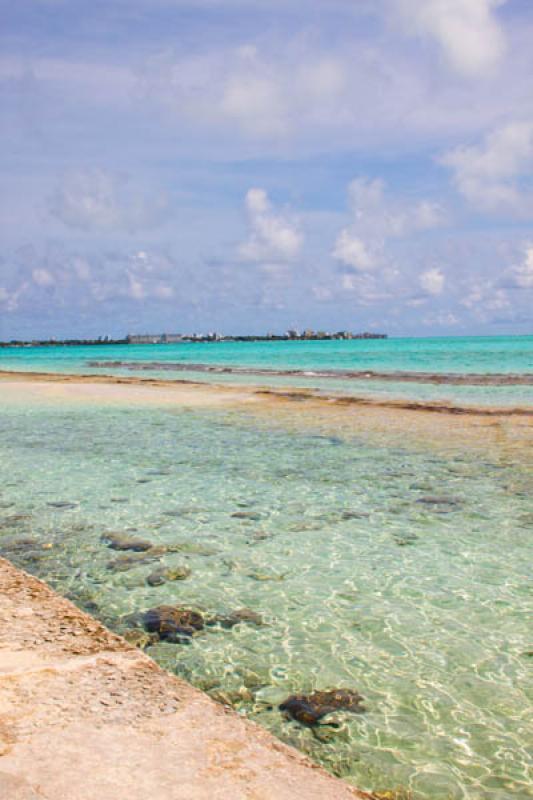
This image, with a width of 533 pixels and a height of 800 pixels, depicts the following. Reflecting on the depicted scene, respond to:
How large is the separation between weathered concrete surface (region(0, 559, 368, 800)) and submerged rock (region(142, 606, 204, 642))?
73 centimetres

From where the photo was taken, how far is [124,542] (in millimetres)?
8062

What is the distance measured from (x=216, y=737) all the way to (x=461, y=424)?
51.3ft

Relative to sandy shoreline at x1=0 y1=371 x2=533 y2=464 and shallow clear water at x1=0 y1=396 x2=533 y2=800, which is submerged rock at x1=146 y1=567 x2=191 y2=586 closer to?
shallow clear water at x1=0 y1=396 x2=533 y2=800

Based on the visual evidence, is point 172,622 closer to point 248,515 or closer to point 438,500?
point 248,515

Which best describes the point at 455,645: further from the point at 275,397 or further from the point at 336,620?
the point at 275,397

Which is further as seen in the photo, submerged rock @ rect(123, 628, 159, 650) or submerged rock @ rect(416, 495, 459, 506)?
submerged rock @ rect(416, 495, 459, 506)

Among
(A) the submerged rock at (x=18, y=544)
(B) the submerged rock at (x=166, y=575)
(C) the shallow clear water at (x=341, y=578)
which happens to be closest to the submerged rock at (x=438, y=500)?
(C) the shallow clear water at (x=341, y=578)

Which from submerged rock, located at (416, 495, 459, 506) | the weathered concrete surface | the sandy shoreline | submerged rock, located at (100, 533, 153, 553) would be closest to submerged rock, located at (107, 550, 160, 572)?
submerged rock, located at (100, 533, 153, 553)

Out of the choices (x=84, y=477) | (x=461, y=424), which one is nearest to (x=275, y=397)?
(x=461, y=424)

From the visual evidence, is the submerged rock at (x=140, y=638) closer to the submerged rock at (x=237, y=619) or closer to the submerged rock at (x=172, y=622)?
the submerged rock at (x=172, y=622)

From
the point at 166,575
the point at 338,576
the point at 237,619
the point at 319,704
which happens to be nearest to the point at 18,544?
the point at 166,575

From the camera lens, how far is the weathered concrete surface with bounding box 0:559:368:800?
3.23m

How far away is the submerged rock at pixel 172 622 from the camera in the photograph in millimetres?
5656

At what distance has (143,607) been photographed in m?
6.23
